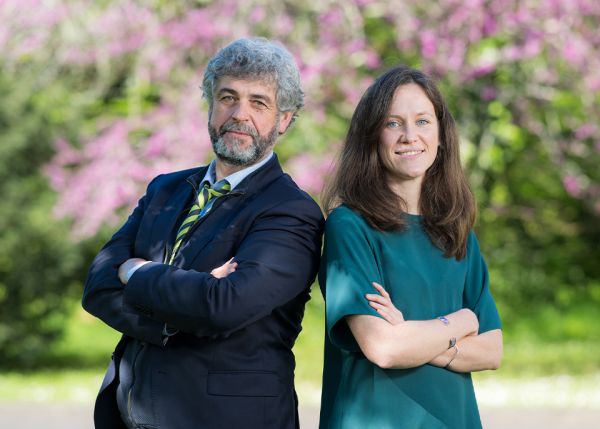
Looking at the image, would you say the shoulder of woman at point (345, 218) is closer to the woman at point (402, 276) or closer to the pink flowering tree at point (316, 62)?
the woman at point (402, 276)

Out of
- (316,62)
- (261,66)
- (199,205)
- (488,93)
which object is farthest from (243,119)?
(488,93)

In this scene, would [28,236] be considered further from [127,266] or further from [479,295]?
[479,295]

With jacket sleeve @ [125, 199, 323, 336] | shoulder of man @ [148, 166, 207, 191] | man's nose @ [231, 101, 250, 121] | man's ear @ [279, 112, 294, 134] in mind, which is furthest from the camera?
shoulder of man @ [148, 166, 207, 191]

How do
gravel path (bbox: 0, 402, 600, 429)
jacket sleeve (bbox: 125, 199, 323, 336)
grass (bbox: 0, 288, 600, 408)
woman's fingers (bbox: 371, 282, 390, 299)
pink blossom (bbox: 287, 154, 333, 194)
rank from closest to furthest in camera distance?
1. jacket sleeve (bbox: 125, 199, 323, 336)
2. woman's fingers (bbox: 371, 282, 390, 299)
3. gravel path (bbox: 0, 402, 600, 429)
4. grass (bbox: 0, 288, 600, 408)
5. pink blossom (bbox: 287, 154, 333, 194)

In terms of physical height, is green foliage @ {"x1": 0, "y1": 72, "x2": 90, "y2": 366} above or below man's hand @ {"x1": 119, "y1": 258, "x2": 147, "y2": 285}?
above

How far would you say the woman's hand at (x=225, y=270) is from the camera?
9.87ft

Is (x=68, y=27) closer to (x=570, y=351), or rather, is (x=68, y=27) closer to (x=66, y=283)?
(x=66, y=283)

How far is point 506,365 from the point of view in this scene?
1259 cm

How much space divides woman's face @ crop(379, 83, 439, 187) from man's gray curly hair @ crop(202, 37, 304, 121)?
12.3 inches

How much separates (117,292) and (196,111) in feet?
23.8

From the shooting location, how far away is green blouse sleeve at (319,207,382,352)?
3002 mm

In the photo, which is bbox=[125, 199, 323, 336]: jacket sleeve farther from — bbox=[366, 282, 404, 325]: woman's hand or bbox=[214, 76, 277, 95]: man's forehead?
bbox=[214, 76, 277, 95]: man's forehead

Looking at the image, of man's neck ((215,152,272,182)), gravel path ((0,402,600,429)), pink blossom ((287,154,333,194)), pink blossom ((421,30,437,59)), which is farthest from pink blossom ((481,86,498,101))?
man's neck ((215,152,272,182))

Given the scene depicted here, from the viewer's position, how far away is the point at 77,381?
11.7m
